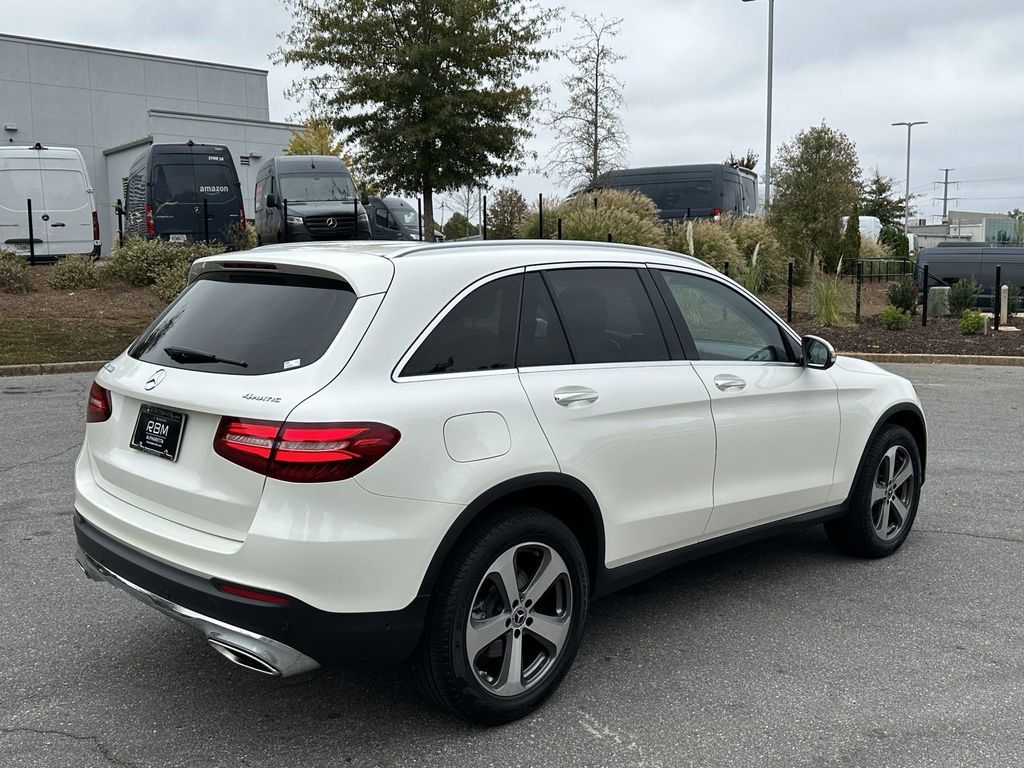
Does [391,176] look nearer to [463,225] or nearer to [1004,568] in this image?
[1004,568]

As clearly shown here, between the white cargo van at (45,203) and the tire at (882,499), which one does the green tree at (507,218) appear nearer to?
the white cargo van at (45,203)

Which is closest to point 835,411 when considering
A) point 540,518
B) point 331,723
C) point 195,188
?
point 540,518

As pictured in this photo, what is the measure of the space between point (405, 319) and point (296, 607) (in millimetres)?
997

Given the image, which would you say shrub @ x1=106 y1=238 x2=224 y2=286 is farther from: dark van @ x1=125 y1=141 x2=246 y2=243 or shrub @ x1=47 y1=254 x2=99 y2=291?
dark van @ x1=125 y1=141 x2=246 y2=243

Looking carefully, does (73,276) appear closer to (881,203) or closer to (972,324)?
(972,324)

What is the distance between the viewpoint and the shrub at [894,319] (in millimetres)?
17094

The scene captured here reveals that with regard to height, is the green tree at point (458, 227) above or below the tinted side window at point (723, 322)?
above

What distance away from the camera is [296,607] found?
9.77 feet

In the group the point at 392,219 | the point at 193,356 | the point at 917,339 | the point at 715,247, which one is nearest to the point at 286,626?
the point at 193,356

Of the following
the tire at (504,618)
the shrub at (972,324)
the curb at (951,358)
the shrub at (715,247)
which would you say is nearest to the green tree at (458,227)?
the shrub at (715,247)

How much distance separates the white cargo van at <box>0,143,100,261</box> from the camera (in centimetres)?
2012

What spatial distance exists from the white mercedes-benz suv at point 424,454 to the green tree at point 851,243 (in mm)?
22282

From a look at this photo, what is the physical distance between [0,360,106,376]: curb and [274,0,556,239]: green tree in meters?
9.17

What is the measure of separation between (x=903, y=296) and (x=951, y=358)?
416 cm
